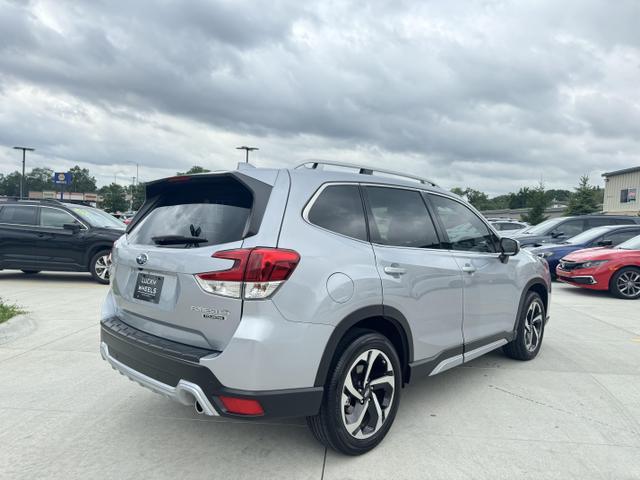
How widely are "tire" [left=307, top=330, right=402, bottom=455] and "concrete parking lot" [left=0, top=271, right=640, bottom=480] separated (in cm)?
14

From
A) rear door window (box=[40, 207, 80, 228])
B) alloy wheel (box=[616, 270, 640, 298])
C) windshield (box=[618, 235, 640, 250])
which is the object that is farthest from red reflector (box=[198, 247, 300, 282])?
windshield (box=[618, 235, 640, 250])

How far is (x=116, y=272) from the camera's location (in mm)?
3361

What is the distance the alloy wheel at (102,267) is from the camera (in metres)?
9.73

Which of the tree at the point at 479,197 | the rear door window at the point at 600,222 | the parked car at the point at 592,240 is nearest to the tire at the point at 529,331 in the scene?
the parked car at the point at 592,240

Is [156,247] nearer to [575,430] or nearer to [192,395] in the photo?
[192,395]

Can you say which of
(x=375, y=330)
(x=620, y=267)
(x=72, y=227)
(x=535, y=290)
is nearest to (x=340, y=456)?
(x=375, y=330)

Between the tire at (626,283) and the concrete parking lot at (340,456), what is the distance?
16.7ft

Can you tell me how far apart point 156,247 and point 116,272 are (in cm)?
58

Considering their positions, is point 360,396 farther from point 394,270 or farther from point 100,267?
point 100,267

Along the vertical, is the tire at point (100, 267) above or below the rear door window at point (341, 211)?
below

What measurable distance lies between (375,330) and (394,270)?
42 centimetres

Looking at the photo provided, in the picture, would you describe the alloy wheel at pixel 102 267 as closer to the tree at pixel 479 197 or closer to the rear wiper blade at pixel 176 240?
the rear wiper blade at pixel 176 240

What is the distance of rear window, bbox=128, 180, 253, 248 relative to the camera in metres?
2.73

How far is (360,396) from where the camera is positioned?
9.48 ft
